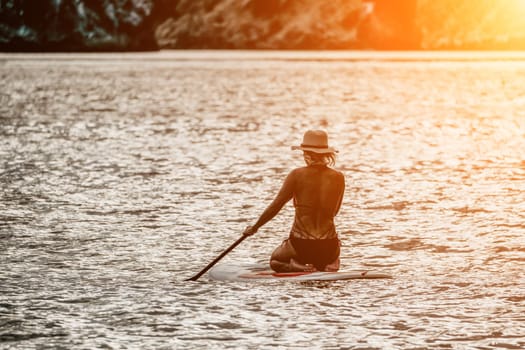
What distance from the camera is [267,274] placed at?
13.2 metres

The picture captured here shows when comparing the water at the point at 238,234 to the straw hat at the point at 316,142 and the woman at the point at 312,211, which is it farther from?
the straw hat at the point at 316,142

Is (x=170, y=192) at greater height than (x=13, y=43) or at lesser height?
lesser

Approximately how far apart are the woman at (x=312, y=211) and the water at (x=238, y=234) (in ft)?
Result: 0.94

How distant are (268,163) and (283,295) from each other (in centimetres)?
1436

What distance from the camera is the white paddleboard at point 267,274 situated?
12.9 metres

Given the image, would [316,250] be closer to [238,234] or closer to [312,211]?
[312,211]

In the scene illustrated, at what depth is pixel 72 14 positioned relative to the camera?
550 feet

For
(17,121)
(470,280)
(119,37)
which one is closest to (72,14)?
(119,37)

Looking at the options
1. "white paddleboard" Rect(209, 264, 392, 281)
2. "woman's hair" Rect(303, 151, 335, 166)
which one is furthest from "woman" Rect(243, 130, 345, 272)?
Answer: "white paddleboard" Rect(209, 264, 392, 281)

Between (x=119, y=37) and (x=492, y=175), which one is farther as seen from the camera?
(x=119, y=37)

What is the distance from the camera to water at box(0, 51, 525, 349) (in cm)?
1110

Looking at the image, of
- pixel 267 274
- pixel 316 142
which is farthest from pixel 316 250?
pixel 316 142

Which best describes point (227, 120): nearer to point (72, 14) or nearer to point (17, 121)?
point (17, 121)

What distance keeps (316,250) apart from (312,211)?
0.42 meters
